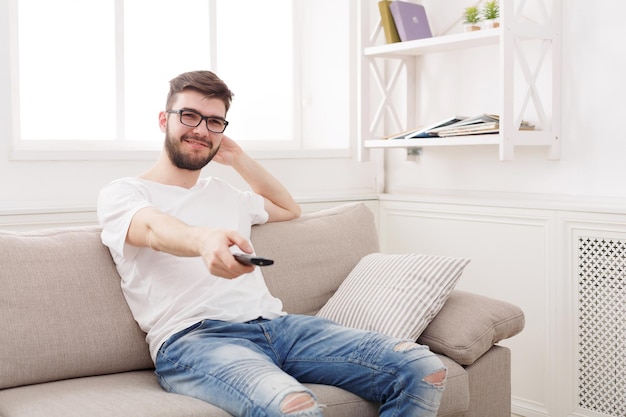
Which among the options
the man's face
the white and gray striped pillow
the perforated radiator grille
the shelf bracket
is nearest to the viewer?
the man's face

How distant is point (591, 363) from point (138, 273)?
1.72m

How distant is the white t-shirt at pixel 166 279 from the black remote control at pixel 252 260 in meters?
0.51

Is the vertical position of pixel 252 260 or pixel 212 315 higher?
pixel 252 260

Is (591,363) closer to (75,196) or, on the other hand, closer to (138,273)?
(138,273)

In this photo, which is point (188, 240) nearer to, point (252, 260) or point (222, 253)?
point (222, 253)

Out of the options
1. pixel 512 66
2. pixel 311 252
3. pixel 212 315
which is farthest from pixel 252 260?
pixel 512 66

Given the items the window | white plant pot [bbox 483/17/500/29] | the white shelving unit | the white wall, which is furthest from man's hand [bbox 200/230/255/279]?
white plant pot [bbox 483/17/500/29]

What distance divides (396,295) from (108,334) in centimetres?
86

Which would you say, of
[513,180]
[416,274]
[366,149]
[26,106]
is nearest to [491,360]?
[416,274]

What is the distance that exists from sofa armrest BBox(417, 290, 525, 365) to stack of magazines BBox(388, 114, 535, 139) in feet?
2.39

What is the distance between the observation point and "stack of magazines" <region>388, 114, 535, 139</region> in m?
3.05

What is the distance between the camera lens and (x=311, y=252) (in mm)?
2721

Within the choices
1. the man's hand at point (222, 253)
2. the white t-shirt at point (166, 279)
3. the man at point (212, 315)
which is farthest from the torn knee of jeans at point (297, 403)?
the white t-shirt at point (166, 279)

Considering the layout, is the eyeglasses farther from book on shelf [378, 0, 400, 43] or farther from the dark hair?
book on shelf [378, 0, 400, 43]
